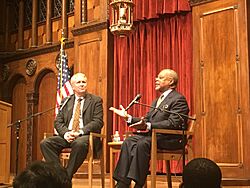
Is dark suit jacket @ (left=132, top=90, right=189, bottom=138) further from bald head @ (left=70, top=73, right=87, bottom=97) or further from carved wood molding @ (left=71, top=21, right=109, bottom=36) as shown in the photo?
carved wood molding @ (left=71, top=21, right=109, bottom=36)

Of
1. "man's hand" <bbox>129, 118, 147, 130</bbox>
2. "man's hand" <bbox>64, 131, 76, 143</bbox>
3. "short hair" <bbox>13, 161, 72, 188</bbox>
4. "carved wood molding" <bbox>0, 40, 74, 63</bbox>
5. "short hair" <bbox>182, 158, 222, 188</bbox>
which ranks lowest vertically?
"short hair" <bbox>182, 158, 222, 188</bbox>

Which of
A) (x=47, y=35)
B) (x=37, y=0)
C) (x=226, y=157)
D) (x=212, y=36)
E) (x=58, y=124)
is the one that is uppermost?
(x=37, y=0)

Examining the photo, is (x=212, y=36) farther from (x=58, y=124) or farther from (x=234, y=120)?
(x=58, y=124)

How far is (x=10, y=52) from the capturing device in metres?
10.3

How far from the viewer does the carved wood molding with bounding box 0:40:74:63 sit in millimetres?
9258

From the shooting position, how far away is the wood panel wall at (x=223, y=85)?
5684 mm

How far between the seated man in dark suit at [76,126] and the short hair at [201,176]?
2724 mm

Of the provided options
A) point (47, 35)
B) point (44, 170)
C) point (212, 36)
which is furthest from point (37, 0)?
point (44, 170)

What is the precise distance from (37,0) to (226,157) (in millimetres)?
6183

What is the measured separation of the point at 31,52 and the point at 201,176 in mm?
8512

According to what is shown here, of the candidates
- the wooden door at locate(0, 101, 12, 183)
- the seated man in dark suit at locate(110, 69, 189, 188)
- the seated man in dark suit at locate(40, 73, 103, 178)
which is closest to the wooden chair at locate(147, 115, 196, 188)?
the seated man in dark suit at locate(110, 69, 189, 188)

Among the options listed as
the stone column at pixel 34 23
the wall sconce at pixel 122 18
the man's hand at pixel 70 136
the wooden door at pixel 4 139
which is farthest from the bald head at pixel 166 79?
the stone column at pixel 34 23

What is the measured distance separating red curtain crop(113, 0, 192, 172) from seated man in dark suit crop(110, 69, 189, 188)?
2.44 metres

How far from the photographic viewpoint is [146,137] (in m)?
4.10
